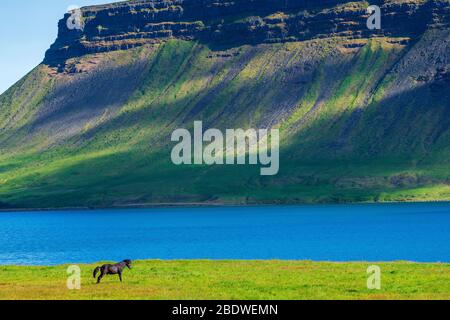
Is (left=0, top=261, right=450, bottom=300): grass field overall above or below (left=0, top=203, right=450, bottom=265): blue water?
below

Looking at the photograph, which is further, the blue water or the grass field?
the blue water

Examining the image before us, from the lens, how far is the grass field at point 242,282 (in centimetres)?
5609

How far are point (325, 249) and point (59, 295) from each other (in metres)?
73.7

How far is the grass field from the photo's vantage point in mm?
56094

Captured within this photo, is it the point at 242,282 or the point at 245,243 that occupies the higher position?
the point at 245,243

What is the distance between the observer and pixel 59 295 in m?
57.1

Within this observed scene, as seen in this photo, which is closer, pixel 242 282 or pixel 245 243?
pixel 242 282

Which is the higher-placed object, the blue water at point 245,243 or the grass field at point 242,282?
the blue water at point 245,243

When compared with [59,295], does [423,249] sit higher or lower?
higher

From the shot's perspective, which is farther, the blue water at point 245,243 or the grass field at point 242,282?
the blue water at point 245,243

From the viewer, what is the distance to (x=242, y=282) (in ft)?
207
